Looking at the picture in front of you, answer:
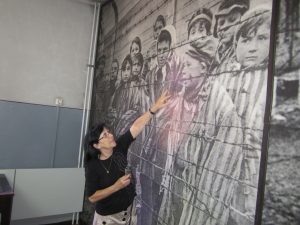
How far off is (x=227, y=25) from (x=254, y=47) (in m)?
0.26

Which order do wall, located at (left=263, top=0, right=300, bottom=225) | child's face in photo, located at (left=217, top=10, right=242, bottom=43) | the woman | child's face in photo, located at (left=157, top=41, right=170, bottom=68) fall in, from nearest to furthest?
wall, located at (left=263, top=0, right=300, bottom=225), child's face in photo, located at (left=217, top=10, right=242, bottom=43), the woman, child's face in photo, located at (left=157, top=41, right=170, bottom=68)

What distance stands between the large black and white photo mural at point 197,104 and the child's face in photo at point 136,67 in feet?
0.06

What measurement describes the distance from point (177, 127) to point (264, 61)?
823 millimetres

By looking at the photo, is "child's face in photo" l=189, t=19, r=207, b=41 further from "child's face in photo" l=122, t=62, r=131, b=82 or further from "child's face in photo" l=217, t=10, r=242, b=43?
"child's face in photo" l=122, t=62, r=131, b=82

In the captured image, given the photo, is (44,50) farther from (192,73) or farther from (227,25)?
(227,25)

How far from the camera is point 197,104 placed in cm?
187

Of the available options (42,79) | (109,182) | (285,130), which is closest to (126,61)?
(42,79)

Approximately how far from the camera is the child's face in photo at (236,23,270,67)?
141 cm

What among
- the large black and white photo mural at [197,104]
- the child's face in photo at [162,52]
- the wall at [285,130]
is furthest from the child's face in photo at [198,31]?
the wall at [285,130]

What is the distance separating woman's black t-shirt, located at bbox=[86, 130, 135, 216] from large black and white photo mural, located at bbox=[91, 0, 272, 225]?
262 millimetres

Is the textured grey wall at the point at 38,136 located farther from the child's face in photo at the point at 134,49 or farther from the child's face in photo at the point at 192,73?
the child's face in photo at the point at 192,73

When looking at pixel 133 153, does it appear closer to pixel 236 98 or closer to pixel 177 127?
pixel 177 127

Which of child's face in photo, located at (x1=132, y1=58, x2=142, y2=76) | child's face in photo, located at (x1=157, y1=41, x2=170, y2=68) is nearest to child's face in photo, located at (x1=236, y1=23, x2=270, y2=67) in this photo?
child's face in photo, located at (x1=157, y1=41, x2=170, y2=68)

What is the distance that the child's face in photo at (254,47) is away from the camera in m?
→ 1.41
